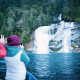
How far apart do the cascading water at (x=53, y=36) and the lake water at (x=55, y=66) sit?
0.35 feet

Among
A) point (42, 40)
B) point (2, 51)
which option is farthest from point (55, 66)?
point (2, 51)

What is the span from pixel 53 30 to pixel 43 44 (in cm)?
24

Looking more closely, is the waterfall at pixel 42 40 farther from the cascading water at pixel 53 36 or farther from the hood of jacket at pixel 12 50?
the hood of jacket at pixel 12 50

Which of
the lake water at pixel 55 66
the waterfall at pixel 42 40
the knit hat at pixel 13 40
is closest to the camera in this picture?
the knit hat at pixel 13 40

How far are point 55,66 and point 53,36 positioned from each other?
44 cm

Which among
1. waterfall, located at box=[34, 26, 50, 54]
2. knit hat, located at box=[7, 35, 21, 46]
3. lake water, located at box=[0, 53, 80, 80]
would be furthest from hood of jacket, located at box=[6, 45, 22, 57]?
waterfall, located at box=[34, 26, 50, 54]

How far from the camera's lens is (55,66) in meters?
4.12

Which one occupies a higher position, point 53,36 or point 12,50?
point 12,50

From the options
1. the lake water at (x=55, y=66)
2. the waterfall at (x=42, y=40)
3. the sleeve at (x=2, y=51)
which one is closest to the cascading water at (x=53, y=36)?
the waterfall at (x=42, y=40)

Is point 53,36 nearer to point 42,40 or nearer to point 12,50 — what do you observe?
point 42,40

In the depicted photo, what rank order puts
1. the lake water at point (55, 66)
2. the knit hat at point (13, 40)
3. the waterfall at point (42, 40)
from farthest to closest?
1. the waterfall at point (42, 40)
2. the lake water at point (55, 66)
3. the knit hat at point (13, 40)

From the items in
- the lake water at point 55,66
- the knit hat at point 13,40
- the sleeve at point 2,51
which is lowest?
the lake water at point 55,66

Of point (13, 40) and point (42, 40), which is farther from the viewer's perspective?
point (42, 40)

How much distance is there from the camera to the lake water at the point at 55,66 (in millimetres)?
3991
